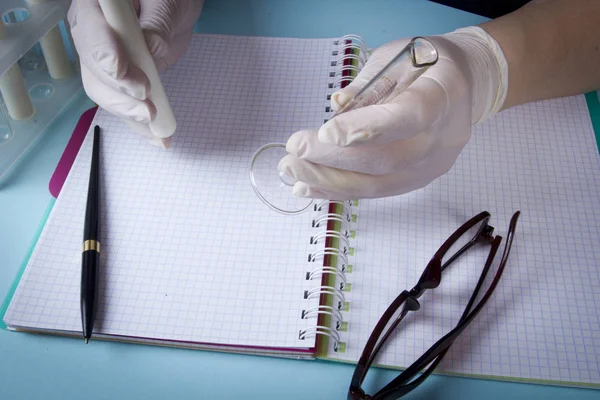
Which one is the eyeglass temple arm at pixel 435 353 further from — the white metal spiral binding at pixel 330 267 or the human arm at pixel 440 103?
the human arm at pixel 440 103

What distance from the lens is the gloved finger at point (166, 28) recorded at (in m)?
0.81

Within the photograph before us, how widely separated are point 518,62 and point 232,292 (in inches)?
22.5

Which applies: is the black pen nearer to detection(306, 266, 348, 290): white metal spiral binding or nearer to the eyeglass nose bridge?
detection(306, 266, 348, 290): white metal spiral binding

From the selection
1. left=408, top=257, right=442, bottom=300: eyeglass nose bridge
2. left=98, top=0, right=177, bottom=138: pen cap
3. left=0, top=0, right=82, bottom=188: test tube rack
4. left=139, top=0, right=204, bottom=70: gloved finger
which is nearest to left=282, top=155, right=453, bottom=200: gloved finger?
left=408, top=257, right=442, bottom=300: eyeglass nose bridge

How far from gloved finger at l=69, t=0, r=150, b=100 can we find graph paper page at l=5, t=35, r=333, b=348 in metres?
0.12

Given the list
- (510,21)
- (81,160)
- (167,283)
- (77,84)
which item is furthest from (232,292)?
(510,21)

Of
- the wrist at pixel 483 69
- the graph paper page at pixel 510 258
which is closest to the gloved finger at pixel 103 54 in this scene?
the graph paper page at pixel 510 258

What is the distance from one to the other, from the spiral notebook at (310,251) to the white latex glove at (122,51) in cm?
7

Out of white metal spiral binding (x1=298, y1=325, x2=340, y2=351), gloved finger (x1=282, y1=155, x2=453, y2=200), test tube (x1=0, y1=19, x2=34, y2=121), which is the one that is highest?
test tube (x1=0, y1=19, x2=34, y2=121)

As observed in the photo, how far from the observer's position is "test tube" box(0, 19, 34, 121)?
799mm

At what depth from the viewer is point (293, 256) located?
0.70 meters

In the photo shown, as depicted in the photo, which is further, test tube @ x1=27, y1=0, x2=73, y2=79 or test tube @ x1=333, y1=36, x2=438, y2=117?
test tube @ x1=27, y1=0, x2=73, y2=79

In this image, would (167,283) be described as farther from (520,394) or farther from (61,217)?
(520,394)

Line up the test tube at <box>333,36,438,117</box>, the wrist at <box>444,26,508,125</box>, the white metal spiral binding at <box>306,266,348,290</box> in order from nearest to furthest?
the test tube at <box>333,36,438,117</box>
the white metal spiral binding at <box>306,266,348,290</box>
the wrist at <box>444,26,508,125</box>
